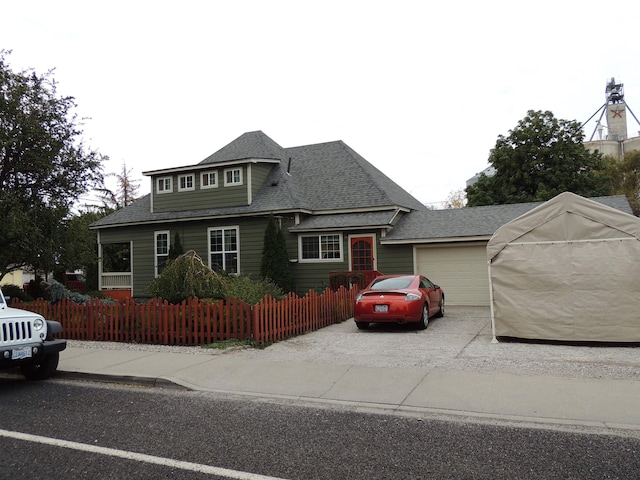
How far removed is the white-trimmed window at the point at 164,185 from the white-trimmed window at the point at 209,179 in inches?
71.9

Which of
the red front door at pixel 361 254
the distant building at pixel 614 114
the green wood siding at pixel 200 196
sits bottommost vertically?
the red front door at pixel 361 254

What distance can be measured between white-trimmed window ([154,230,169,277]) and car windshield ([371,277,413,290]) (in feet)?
43.1

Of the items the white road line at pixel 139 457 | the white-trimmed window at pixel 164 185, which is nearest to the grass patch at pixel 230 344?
the white road line at pixel 139 457

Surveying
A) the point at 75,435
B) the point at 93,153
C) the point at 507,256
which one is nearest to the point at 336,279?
the point at 507,256

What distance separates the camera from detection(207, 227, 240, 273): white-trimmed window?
20.7 metres

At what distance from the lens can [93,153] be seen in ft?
54.0

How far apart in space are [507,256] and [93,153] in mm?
13719

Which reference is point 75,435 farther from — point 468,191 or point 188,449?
point 468,191

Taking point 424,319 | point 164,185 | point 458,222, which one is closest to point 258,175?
point 164,185

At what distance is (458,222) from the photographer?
60.3ft

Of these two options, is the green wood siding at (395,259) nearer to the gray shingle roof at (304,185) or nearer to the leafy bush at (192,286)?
the gray shingle roof at (304,185)

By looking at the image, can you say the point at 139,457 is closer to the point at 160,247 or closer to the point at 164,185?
the point at 160,247

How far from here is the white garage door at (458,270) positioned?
17.2 m

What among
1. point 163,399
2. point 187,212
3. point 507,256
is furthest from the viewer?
point 187,212
